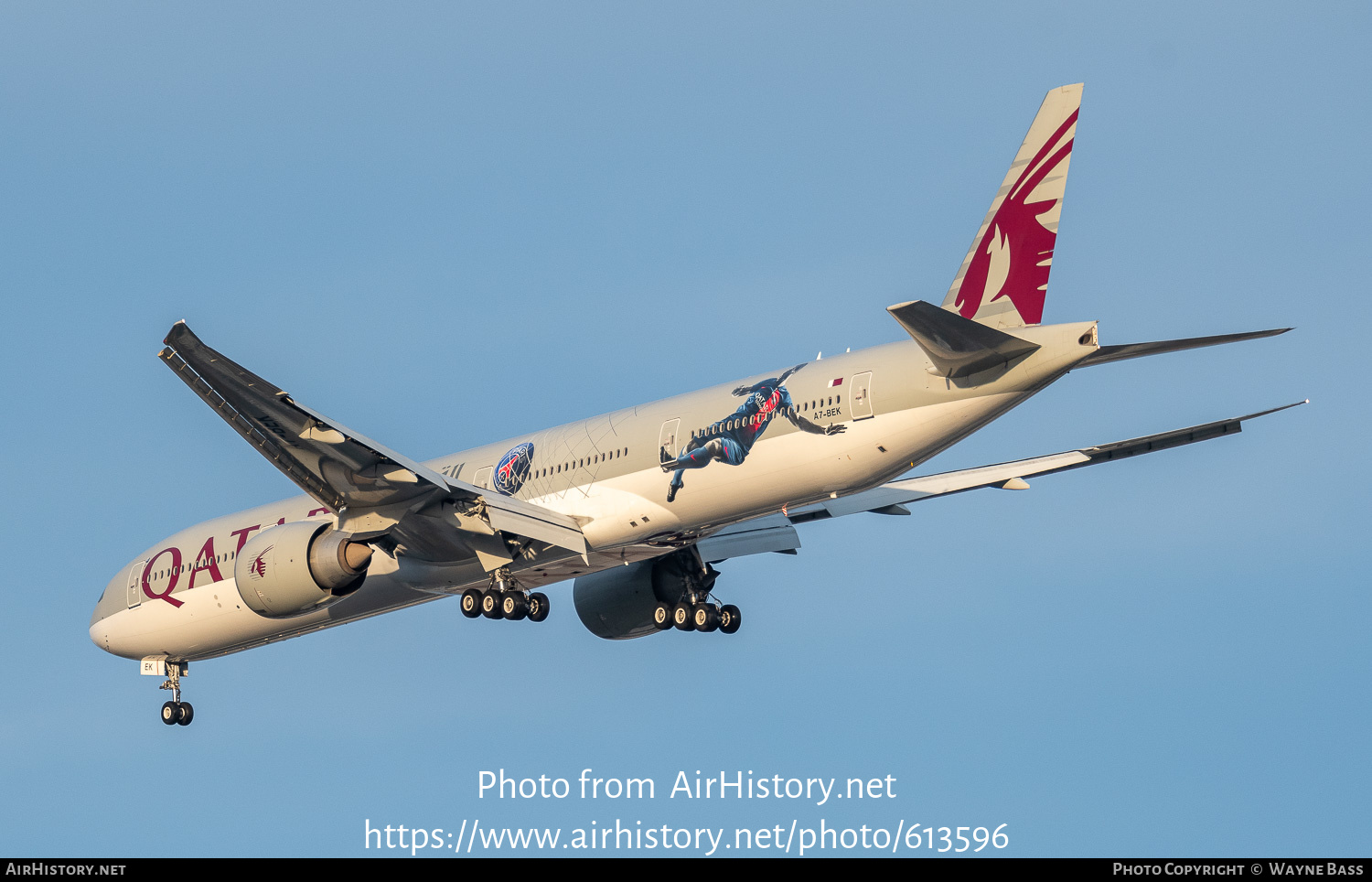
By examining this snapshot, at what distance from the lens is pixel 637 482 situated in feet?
102

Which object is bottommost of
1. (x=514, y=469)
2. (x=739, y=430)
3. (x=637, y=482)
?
(x=637, y=482)

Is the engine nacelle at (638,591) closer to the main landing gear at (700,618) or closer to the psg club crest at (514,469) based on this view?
the main landing gear at (700,618)

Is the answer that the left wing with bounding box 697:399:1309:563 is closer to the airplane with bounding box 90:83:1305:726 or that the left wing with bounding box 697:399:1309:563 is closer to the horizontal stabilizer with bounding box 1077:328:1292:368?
the airplane with bounding box 90:83:1305:726

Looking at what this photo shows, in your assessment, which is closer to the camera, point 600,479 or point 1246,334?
point 1246,334

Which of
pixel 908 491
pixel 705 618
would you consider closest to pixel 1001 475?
pixel 908 491

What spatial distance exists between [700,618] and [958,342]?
1070cm

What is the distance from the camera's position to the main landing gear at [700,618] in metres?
34.5

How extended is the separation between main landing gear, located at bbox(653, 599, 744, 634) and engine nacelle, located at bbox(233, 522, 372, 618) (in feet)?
21.4

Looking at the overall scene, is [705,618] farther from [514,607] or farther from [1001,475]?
[1001,475]

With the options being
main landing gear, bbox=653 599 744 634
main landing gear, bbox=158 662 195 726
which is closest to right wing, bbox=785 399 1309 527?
main landing gear, bbox=653 599 744 634

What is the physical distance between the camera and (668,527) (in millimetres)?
31141

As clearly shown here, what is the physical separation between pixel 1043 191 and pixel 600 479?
9726 millimetres
